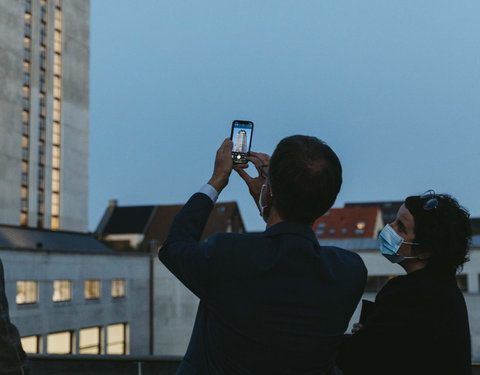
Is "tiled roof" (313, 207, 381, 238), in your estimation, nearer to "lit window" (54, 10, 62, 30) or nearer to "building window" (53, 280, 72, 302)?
"lit window" (54, 10, 62, 30)

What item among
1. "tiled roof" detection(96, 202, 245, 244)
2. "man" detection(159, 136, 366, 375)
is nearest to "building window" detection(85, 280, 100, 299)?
"tiled roof" detection(96, 202, 245, 244)

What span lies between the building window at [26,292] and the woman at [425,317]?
29667mm

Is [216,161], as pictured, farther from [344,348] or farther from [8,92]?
[8,92]

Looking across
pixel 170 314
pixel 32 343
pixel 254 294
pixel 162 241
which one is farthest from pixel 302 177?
pixel 162 241

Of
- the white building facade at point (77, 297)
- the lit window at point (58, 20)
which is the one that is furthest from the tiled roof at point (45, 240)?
the lit window at point (58, 20)

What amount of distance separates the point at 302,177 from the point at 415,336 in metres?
1.11

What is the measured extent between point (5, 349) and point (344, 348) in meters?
1.38

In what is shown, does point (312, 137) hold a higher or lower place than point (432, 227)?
higher

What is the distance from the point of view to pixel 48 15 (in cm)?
4506

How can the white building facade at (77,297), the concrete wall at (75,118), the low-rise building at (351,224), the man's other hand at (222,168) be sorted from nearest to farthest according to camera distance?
the man's other hand at (222,168), the white building facade at (77,297), the concrete wall at (75,118), the low-rise building at (351,224)

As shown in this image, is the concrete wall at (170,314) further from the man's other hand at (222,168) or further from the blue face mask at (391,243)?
the man's other hand at (222,168)

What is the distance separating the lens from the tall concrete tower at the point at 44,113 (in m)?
40.7

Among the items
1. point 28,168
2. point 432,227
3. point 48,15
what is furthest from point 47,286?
point 432,227

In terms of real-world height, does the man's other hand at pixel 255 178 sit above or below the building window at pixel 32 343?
above
